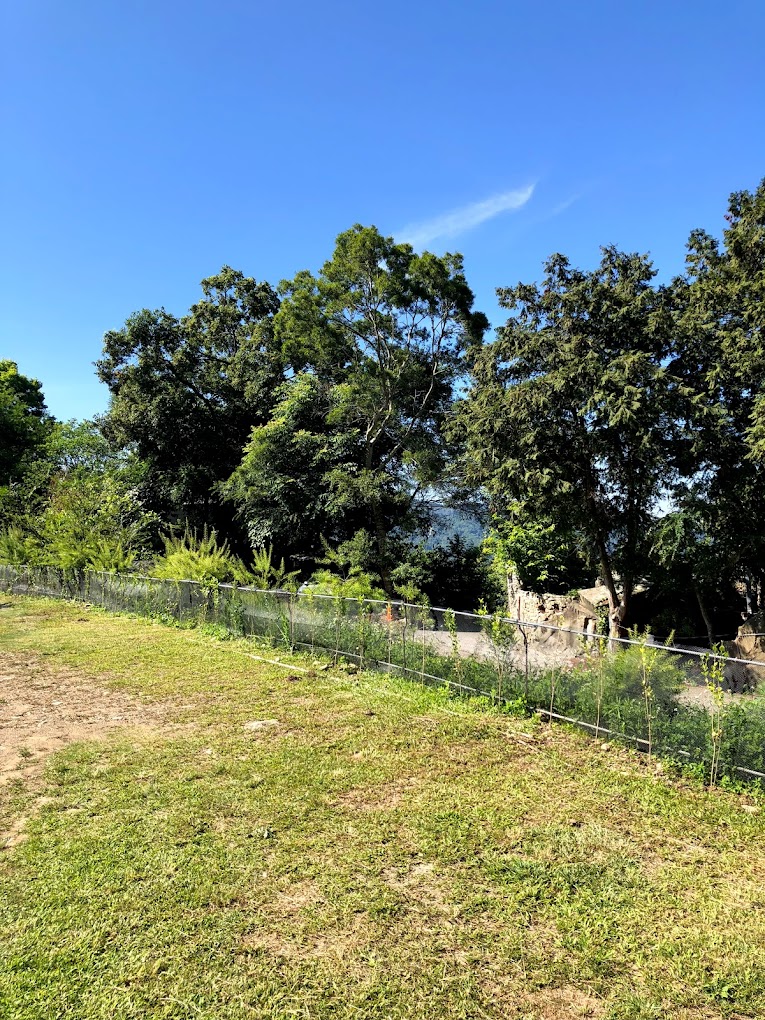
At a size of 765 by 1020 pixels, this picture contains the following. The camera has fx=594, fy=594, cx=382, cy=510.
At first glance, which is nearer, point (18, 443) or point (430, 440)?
point (430, 440)

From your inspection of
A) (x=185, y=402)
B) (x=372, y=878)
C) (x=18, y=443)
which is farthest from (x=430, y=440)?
(x=18, y=443)

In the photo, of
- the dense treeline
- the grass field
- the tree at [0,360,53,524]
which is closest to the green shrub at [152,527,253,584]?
the dense treeline

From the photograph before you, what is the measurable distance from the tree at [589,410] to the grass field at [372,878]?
25.1ft

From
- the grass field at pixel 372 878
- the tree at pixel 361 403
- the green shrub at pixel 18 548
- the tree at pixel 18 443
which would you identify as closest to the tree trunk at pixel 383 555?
the tree at pixel 361 403

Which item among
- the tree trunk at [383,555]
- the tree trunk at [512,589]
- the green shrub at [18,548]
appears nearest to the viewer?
the tree trunk at [512,589]

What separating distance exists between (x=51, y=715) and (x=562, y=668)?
216 inches

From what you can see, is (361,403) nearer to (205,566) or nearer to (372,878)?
(205,566)

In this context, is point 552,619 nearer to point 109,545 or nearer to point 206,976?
point 109,545

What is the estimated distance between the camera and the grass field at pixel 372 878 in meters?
2.53

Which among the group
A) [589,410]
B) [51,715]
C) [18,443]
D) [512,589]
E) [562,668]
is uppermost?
[18,443]

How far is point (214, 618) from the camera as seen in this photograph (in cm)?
1136

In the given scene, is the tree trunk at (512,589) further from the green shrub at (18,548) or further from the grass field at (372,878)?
the green shrub at (18,548)

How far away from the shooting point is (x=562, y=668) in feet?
19.5

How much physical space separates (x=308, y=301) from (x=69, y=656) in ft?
46.2
